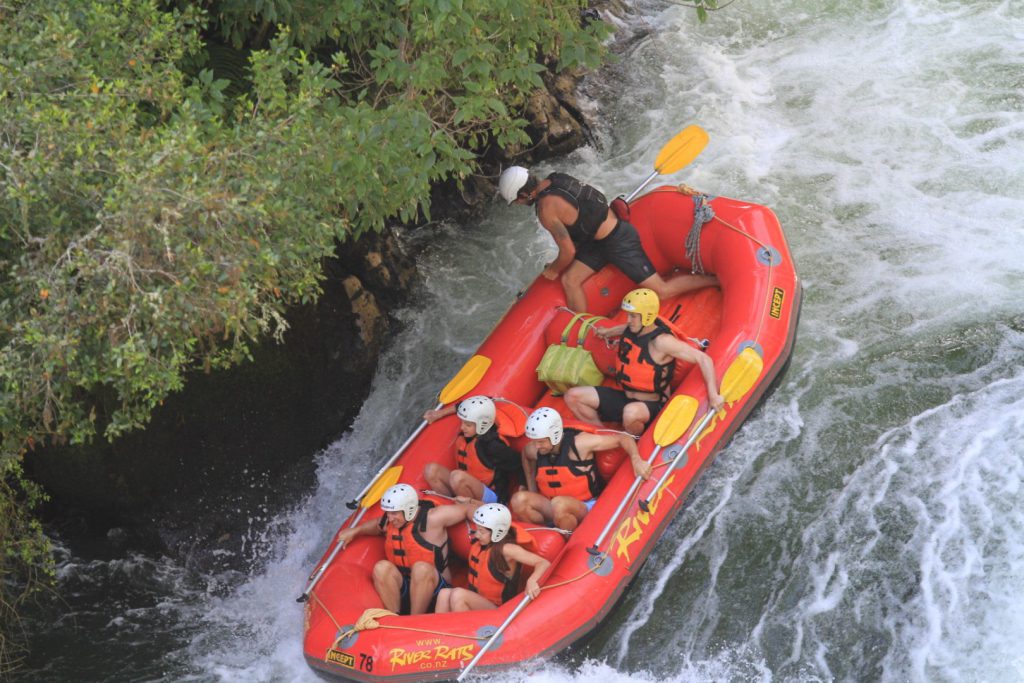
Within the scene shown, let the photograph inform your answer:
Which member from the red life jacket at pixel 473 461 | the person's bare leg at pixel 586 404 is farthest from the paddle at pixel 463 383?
the person's bare leg at pixel 586 404

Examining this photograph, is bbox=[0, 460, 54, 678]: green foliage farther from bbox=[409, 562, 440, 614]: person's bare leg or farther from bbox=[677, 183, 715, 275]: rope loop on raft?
bbox=[677, 183, 715, 275]: rope loop on raft

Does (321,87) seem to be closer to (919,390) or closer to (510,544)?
Answer: (510,544)

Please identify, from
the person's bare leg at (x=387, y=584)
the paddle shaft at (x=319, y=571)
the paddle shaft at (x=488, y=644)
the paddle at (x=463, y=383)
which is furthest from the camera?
the paddle at (x=463, y=383)

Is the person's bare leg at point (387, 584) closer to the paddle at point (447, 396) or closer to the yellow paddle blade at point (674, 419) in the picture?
the paddle at point (447, 396)

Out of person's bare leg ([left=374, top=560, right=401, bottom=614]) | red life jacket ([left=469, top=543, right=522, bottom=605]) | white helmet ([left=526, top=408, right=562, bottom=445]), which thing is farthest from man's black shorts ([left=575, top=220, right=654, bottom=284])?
person's bare leg ([left=374, top=560, right=401, bottom=614])

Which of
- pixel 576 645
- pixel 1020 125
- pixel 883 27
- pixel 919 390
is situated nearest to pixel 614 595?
pixel 576 645

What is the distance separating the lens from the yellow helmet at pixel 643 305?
4.77 meters

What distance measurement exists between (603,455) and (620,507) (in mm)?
348

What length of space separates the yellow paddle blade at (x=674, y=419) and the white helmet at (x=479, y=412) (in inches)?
28.3

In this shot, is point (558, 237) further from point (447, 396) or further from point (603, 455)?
point (603, 455)

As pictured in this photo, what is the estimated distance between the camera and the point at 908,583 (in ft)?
14.7

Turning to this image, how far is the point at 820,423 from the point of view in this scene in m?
5.27

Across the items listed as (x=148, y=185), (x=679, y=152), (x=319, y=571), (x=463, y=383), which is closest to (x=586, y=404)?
(x=463, y=383)

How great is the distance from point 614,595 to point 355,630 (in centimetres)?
103
